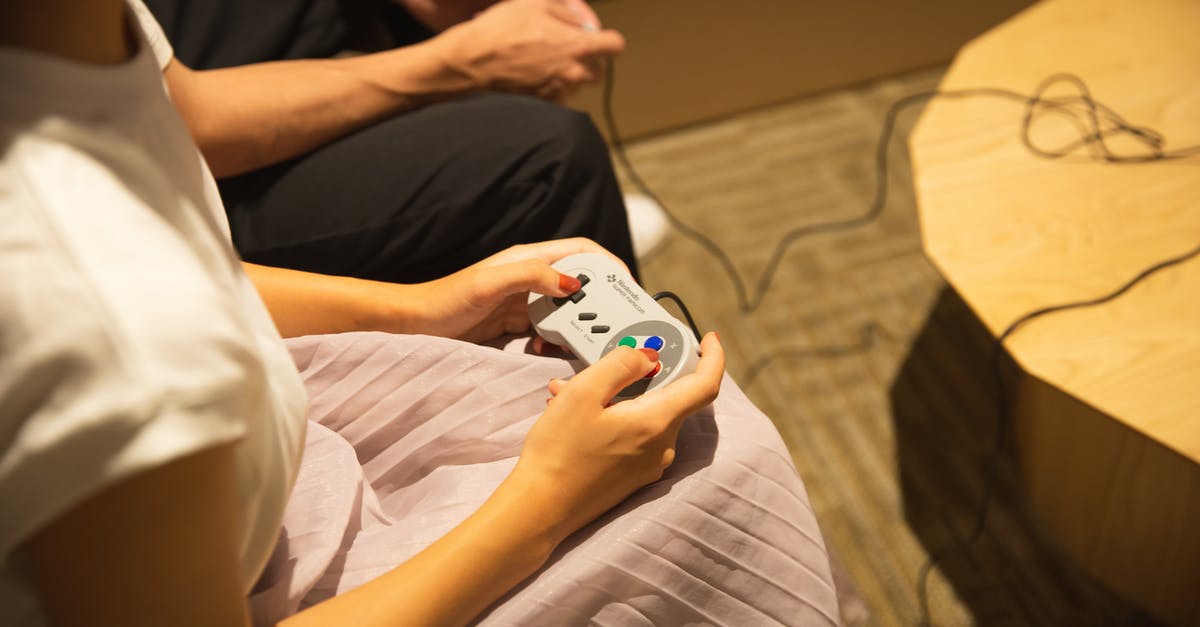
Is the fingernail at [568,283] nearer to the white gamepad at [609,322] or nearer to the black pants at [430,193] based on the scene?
the white gamepad at [609,322]

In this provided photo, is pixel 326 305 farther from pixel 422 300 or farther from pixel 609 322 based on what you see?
pixel 609 322

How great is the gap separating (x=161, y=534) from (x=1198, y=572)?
36.9 inches

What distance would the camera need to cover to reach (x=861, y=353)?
1348mm

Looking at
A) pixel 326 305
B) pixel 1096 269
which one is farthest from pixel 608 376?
pixel 1096 269

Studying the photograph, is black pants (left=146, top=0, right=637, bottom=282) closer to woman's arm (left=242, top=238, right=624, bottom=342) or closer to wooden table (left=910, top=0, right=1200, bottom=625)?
woman's arm (left=242, top=238, right=624, bottom=342)

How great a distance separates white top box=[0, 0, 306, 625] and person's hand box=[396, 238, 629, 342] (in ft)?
0.97

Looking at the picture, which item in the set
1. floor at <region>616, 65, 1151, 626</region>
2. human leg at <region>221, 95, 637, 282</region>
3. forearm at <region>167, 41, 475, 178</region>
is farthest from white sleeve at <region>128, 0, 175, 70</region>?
floor at <region>616, 65, 1151, 626</region>

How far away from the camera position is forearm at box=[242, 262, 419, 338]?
29.2 inches

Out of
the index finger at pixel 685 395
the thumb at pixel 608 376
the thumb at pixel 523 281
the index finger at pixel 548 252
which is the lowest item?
the index finger at pixel 548 252

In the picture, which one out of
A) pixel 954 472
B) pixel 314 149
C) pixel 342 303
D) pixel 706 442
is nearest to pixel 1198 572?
pixel 954 472

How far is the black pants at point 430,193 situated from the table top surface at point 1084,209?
1.22 feet

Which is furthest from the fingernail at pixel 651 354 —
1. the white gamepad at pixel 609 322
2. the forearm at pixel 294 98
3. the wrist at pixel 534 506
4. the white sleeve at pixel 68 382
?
the forearm at pixel 294 98

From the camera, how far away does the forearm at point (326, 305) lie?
2.44ft

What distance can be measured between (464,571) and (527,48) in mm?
626
